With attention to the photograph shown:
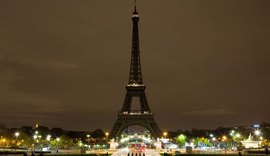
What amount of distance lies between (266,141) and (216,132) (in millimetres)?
52119

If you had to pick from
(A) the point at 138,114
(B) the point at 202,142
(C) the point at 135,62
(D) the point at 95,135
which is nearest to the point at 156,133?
(A) the point at 138,114

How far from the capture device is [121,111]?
8825cm

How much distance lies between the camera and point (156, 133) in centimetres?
8575

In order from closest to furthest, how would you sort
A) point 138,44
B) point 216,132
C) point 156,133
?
point 156,133 < point 138,44 < point 216,132

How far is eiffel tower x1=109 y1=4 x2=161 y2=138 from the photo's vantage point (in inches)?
3445

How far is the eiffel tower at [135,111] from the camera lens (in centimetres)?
8750

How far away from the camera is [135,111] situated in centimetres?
8938

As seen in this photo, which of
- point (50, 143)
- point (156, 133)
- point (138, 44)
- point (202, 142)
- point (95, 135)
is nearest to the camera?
point (50, 143)

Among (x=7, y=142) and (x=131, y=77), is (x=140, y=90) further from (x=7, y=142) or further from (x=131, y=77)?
(x=7, y=142)

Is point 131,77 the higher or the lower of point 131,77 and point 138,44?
the lower

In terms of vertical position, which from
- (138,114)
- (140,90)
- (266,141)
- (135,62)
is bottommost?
(266,141)

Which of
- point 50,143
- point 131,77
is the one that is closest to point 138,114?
point 131,77

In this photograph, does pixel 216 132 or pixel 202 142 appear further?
pixel 216 132

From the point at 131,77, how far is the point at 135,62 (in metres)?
3.83
